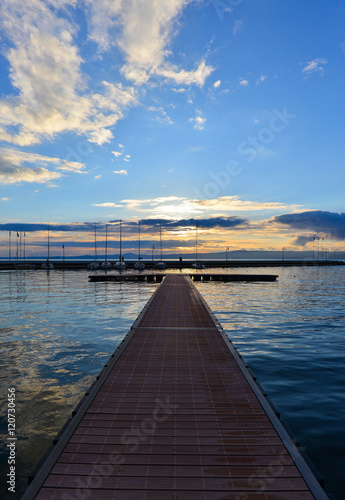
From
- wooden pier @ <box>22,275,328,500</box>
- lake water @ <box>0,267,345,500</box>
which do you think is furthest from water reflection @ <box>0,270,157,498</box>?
wooden pier @ <box>22,275,328,500</box>

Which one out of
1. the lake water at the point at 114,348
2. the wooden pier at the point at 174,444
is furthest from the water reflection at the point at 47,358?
the wooden pier at the point at 174,444

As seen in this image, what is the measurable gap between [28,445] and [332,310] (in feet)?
81.8

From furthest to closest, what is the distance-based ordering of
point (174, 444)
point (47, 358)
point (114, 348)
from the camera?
point (114, 348), point (47, 358), point (174, 444)

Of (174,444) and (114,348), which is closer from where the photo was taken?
(174,444)

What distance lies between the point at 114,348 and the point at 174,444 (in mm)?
10087

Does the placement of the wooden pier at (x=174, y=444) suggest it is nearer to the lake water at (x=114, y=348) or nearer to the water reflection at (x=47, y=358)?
the lake water at (x=114, y=348)

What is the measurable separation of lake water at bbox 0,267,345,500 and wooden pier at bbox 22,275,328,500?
992mm

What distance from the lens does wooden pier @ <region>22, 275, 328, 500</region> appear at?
14.1 feet

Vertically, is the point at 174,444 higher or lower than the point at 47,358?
higher

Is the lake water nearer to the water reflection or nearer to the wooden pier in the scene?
the water reflection

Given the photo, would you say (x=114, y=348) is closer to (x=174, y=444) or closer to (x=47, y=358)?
(x=47, y=358)

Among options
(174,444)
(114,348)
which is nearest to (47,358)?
(114,348)

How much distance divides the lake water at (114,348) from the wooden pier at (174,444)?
99 cm

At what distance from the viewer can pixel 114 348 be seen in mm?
14852
